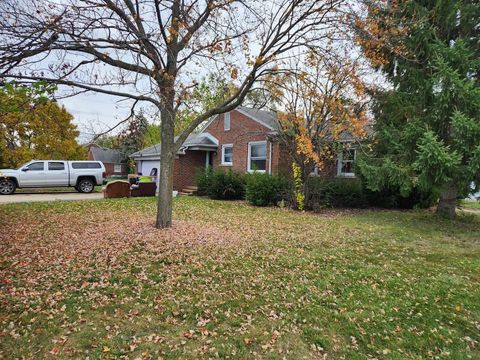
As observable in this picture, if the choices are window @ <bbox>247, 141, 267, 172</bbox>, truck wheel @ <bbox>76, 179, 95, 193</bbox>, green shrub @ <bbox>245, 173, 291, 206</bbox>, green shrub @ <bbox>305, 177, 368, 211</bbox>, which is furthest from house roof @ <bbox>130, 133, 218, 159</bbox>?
green shrub @ <bbox>305, 177, 368, 211</bbox>

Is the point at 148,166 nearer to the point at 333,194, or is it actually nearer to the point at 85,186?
the point at 85,186

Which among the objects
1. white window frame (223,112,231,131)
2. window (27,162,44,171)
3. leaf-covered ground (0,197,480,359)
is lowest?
leaf-covered ground (0,197,480,359)

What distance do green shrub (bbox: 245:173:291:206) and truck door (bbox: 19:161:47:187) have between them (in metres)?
11.6

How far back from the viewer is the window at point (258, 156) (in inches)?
662

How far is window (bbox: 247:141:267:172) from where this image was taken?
55.2 ft

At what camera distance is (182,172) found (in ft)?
63.5

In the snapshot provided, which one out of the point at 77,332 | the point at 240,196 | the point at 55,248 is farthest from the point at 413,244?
the point at 240,196

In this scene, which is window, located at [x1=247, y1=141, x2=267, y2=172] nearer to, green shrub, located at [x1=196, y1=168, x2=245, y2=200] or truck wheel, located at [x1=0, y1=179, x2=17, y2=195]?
green shrub, located at [x1=196, y1=168, x2=245, y2=200]

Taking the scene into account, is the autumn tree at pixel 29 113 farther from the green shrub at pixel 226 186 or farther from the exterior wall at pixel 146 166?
the exterior wall at pixel 146 166

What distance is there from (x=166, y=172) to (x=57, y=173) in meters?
13.1

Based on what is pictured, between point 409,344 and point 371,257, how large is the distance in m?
3.01

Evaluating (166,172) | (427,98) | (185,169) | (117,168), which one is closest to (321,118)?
(427,98)

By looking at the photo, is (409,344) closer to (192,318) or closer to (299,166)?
(192,318)

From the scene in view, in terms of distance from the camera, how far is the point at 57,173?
17953mm
